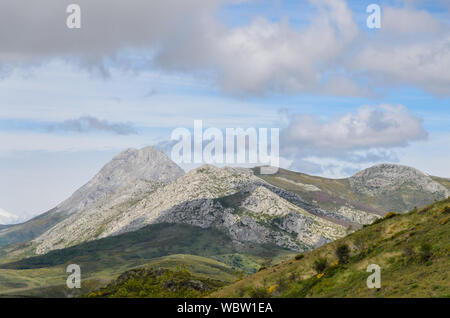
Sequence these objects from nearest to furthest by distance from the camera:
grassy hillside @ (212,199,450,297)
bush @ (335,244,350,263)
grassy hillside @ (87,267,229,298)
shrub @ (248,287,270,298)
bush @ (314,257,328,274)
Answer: grassy hillside @ (212,199,450,297), shrub @ (248,287,270,298), bush @ (314,257,328,274), bush @ (335,244,350,263), grassy hillside @ (87,267,229,298)

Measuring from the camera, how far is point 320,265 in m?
110

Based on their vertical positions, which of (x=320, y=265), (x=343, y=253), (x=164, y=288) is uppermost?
(x=343, y=253)

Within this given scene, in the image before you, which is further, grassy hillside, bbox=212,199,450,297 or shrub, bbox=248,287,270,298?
shrub, bbox=248,287,270,298

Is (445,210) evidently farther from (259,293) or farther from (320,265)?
(259,293)

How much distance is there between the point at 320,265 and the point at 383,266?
1948cm

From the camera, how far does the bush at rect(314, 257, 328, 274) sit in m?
110

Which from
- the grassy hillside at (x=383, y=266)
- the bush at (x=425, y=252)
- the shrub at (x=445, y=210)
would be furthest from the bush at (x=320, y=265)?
the shrub at (x=445, y=210)

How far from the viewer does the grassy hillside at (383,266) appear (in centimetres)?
7719

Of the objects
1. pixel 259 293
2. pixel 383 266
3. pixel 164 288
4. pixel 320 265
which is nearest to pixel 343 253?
pixel 320 265

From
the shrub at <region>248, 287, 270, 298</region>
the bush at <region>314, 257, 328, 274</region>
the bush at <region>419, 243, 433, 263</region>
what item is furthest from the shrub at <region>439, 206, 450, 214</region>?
the shrub at <region>248, 287, 270, 298</region>

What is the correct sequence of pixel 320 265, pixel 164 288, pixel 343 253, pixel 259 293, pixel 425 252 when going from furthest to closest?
pixel 164 288 → pixel 343 253 → pixel 320 265 → pixel 259 293 → pixel 425 252

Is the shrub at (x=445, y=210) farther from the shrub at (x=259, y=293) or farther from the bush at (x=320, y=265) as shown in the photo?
the shrub at (x=259, y=293)

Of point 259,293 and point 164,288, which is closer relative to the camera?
point 259,293

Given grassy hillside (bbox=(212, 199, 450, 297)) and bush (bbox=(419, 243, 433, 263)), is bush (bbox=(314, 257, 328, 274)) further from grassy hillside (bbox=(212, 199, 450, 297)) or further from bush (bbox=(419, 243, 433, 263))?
bush (bbox=(419, 243, 433, 263))
